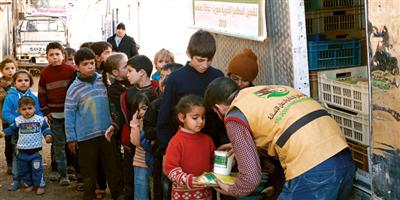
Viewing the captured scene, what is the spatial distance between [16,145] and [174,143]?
3727 mm

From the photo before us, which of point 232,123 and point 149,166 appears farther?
point 149,166

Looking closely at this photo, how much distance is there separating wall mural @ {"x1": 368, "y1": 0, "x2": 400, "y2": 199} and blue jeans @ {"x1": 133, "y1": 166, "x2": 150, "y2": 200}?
243cm

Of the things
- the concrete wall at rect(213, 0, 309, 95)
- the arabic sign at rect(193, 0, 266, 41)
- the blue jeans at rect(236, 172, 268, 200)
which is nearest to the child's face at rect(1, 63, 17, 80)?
the arabic sign at rect(193, 0, 266, 41)

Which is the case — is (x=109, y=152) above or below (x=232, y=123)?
below

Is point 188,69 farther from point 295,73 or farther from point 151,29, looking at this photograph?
point 151,29

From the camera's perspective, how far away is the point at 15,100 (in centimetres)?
798

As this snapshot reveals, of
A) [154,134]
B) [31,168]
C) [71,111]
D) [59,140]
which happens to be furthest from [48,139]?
[154,134]

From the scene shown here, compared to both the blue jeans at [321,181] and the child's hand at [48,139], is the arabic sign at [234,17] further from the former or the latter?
the child's hand at [48,139]

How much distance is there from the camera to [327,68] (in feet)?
18.6

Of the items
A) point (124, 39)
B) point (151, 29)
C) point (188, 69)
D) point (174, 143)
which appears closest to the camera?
point (174, 143)

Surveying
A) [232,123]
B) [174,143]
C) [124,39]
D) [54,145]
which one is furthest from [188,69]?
[124,39]

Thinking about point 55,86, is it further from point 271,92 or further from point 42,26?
point 42,26

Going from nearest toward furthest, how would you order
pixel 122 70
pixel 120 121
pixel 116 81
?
pixel 120 121
pixel 122 70
pixel 116 81

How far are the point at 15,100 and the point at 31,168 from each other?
927mm
